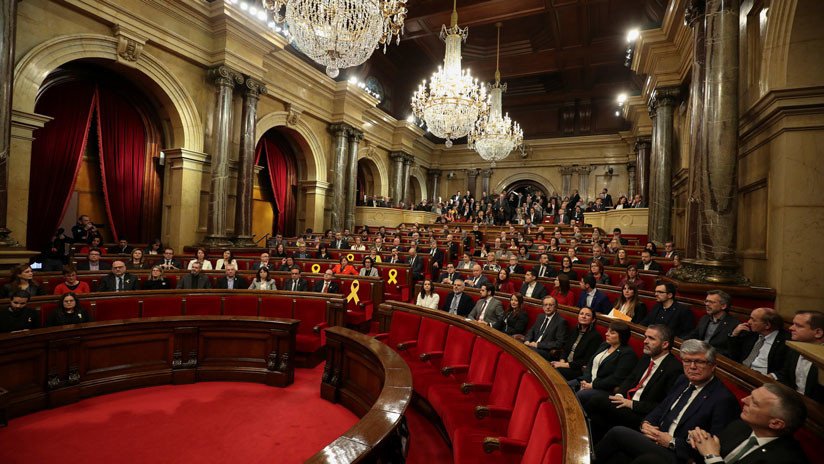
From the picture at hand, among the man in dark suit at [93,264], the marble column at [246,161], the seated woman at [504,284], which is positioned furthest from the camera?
the marble column at [246,161]

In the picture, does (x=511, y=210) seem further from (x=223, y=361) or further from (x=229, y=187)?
(x=223, y=361)

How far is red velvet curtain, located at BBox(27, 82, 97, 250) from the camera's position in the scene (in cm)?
716

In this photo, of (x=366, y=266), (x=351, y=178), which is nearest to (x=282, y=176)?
(x=351, y=178)

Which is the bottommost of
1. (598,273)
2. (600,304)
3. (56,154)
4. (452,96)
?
(600,304)

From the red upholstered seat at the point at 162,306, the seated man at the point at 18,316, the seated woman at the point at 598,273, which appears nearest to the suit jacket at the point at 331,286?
the red upholstered seat at the point at 162,306

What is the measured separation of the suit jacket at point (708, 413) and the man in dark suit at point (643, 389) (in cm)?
35

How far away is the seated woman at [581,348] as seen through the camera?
3055mm

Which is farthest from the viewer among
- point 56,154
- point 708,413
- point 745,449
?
point 56,154

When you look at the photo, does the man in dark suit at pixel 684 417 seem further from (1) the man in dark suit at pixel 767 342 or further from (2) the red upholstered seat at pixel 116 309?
(2) the red upholstered seat at pixel 116 309

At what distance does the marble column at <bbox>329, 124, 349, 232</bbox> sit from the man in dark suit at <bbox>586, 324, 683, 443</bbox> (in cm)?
1052

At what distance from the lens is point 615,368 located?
2.60m

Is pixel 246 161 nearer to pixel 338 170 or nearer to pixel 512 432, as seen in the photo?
pixel 338 170

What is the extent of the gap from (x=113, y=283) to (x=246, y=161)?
184 inches

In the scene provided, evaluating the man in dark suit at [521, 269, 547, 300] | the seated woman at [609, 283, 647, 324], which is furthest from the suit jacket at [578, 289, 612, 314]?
the man in dark suit at [521, 269, 547, 300]
